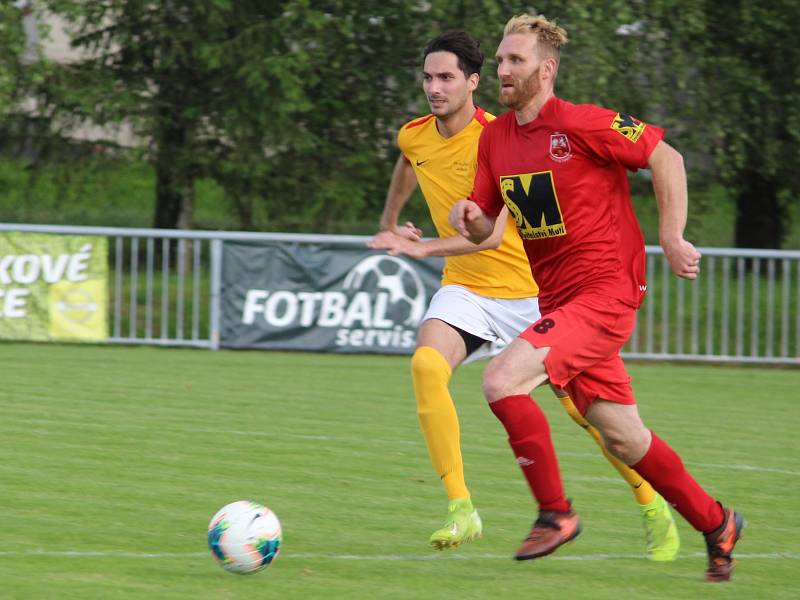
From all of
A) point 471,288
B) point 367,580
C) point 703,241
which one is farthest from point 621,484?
point 703,241

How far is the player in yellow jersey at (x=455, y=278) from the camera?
597 centimetres

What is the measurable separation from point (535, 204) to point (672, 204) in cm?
59

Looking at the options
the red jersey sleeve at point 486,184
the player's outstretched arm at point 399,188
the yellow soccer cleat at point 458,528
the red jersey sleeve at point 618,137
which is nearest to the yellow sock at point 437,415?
the yellow soccer cleat at point 458,528

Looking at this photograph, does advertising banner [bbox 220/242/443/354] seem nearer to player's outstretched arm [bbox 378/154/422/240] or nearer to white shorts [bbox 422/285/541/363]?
player's outstretched arm [bbox 378/154/422/240]

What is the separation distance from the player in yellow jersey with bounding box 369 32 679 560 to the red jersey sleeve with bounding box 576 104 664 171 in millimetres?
633

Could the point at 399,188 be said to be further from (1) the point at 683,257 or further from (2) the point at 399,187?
(1) the point at 683,257

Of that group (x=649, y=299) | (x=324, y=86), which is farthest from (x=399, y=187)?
(x=324, y=86)

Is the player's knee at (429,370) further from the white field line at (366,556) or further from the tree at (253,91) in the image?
the tree at (253,91)

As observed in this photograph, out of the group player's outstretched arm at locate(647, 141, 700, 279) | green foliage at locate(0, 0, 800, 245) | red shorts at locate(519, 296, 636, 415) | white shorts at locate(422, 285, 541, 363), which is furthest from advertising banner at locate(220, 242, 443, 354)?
player's outstretched arm at locate(647, 141, 700, 279)

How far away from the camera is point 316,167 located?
2097 centimetres

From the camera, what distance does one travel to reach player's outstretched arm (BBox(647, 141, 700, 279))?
16.8 ft

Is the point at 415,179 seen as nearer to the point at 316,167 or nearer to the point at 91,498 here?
the point at 91,498

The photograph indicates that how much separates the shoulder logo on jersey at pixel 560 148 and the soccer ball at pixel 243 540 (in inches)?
70.8

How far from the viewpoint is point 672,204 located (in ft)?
17.2
